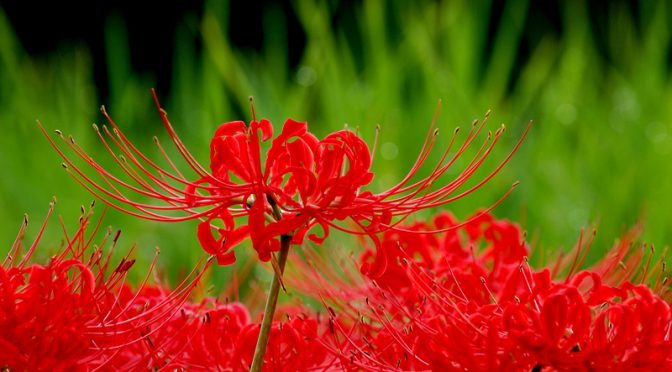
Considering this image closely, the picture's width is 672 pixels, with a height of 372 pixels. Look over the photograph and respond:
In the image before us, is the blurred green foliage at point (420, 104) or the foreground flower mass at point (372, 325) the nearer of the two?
the foreground flower mass at point (372, 325)

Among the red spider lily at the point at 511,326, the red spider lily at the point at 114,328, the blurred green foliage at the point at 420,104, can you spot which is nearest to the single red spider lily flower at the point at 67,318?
the red spider lily at the point at 114,328

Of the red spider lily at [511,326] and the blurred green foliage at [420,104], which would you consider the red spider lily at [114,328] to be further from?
the blurred green foliage at [420,104]

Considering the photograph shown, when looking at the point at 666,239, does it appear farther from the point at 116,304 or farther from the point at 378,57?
the point at 116,304

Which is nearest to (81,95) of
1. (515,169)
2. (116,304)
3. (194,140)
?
(194,140)

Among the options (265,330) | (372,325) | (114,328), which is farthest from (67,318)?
(372,325)

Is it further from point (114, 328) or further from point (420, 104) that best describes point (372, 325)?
point (420, 104)

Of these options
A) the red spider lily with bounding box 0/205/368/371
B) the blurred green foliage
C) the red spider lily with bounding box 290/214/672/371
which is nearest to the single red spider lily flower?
the red spider lily with bounding box 0/205/368/371
